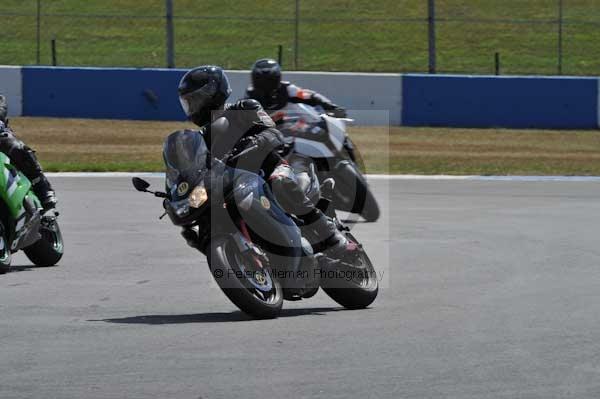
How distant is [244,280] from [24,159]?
10.7 feet

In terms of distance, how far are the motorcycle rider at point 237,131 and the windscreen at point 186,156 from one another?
33cm

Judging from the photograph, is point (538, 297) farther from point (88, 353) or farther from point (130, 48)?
point (130, 48)

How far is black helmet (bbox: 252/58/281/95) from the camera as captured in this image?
37.7ft

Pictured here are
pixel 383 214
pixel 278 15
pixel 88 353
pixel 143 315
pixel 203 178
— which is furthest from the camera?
pixel 278 15

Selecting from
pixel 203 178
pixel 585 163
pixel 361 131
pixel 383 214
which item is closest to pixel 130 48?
pixel 361 131

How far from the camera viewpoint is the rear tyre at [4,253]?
32.0ft

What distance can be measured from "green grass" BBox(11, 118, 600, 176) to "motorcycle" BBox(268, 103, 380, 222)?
16.1ft

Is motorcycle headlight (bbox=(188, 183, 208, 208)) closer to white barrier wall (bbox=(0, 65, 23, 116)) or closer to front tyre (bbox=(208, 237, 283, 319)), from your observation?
front tyre (bbox=(208, 237, 283, 319))

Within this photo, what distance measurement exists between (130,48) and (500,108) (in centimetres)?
884

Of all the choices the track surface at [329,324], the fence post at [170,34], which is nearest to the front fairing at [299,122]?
the track surface at [329,324]

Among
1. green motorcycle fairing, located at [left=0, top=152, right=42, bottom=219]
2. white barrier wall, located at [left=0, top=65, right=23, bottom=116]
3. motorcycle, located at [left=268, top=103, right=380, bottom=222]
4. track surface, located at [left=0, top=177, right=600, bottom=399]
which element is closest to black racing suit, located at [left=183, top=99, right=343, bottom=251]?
track surface, located at [left=0, top=177, right=600, bottom=399]

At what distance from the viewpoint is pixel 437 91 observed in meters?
22.3

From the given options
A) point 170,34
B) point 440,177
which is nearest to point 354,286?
point 440,177

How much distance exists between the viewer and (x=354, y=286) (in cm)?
827
